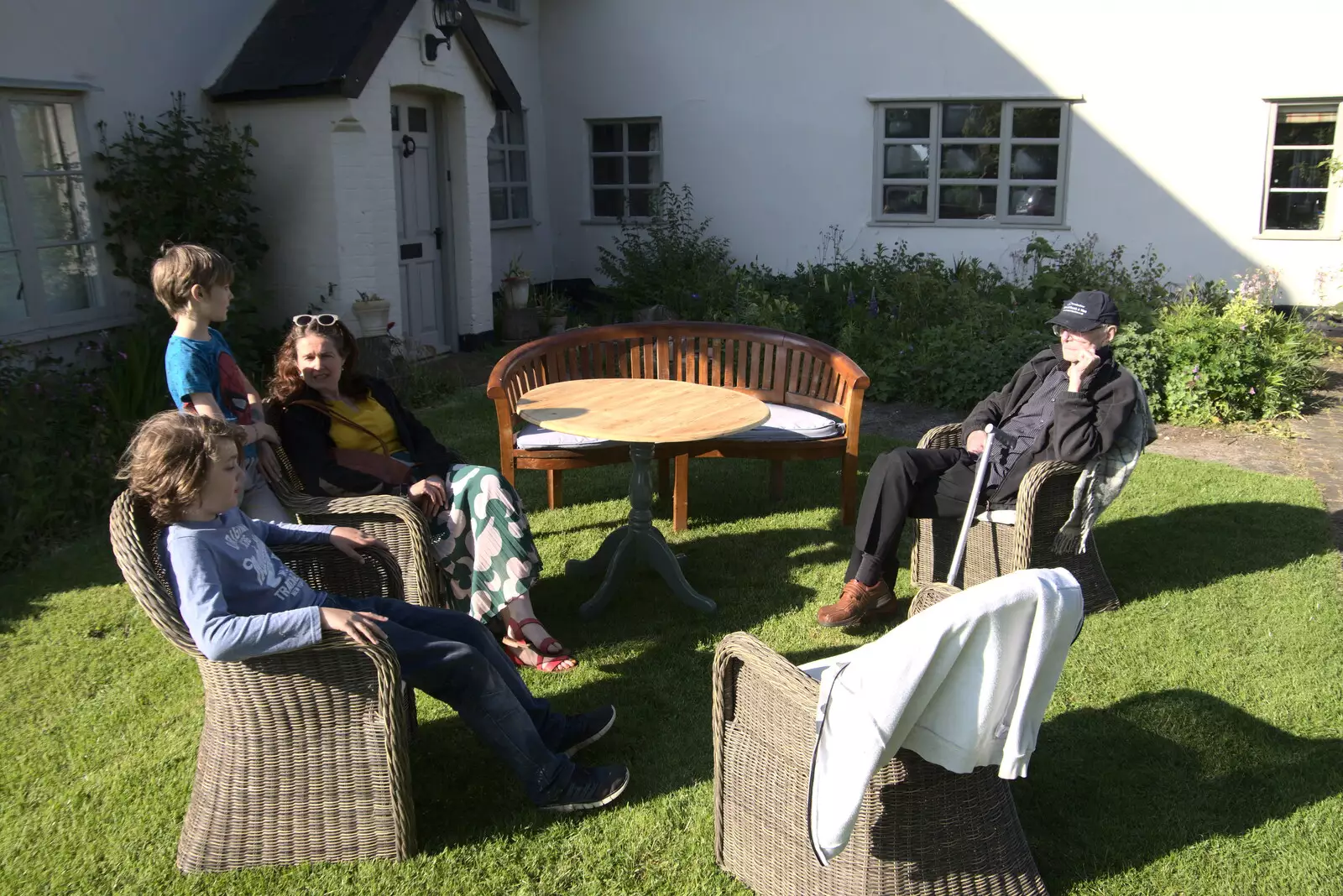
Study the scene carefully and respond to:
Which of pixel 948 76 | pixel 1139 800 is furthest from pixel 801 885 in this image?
pixel 948 76

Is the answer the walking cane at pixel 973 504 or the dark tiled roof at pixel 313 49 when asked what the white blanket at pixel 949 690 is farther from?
the dark tiled roof at pixel 313 49

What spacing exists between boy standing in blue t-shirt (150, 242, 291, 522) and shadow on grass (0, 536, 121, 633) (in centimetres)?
154

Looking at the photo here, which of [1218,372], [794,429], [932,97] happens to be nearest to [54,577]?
[794,429]

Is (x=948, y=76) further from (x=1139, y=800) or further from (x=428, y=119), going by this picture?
Answer: (x=1139, y=800)

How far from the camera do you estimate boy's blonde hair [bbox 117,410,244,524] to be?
2.62 m

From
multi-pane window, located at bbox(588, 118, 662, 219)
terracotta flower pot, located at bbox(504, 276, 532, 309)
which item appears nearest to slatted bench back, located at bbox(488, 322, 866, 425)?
terracotta flower pot, located at bbox(504, 276, 532, 309)

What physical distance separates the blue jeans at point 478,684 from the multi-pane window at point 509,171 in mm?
9536

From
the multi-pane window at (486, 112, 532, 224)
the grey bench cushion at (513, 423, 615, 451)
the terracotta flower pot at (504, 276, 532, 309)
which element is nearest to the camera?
the grey bench cushion at (513, 423, 615, 451)

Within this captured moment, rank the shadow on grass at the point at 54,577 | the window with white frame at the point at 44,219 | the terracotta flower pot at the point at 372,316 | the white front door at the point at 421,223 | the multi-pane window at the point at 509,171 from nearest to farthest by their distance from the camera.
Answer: the shadow on grass at the point at 54,577, the window with white frame at the point at 44,219, the terracotta flower pot at the point at 372,316, the white front door at the point at 421,223, the multi-pane window at the point at 509,171

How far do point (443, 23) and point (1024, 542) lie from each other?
23.2 feet

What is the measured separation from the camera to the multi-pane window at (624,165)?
13.1 meters

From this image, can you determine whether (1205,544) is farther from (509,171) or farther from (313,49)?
(509,171)

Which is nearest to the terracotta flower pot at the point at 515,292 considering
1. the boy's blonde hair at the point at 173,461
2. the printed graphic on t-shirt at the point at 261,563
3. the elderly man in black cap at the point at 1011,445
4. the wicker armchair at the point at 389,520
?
the elderly man in black cap at the point at 1011,445

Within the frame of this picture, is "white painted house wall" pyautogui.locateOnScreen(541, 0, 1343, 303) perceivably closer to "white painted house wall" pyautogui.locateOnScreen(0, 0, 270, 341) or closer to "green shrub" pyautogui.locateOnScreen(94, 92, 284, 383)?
"white painted house wall" pyautogui.locateOnScreen(0, 0, 270, 341)
